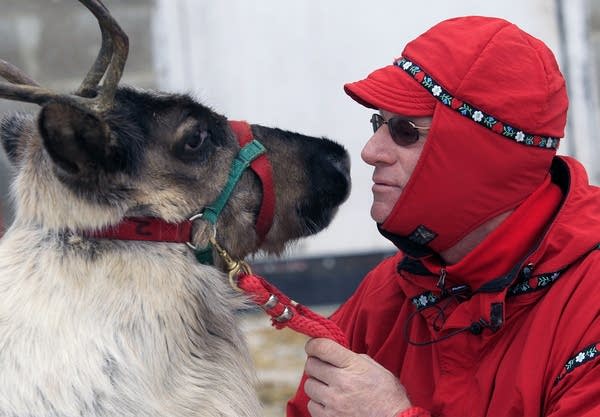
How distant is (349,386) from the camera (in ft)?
7.98

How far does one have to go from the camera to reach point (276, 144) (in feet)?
9.54

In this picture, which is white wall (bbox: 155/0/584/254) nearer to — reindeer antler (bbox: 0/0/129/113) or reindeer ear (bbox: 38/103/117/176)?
reindeer antler (bbox: 0/0/129/113)

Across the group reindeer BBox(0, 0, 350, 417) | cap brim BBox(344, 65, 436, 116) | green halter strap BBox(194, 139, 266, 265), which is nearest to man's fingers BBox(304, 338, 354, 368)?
reindeer BBox(0, 0, 350, 417)

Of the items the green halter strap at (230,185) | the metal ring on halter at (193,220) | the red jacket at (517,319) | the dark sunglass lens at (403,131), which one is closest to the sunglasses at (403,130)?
the dark sunglass lens at (403,131)

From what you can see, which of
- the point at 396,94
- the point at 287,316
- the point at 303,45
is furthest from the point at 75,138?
the point at 303,45

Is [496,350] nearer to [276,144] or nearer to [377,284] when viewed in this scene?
[377,284]

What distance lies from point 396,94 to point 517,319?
656 mm

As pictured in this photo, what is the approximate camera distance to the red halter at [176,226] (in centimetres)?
252

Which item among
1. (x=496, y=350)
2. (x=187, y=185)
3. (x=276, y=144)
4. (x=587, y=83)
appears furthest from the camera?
(x=587, y=83)

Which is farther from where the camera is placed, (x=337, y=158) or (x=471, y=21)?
(x=337, y=158)

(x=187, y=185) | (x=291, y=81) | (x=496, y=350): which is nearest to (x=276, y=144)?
(x=187, y=185)

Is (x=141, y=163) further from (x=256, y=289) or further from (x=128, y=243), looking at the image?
(x=256, y=289)

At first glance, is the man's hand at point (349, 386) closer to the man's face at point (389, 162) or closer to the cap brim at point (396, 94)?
the man's face at point (389, 162)

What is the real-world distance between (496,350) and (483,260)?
0.75 ft
